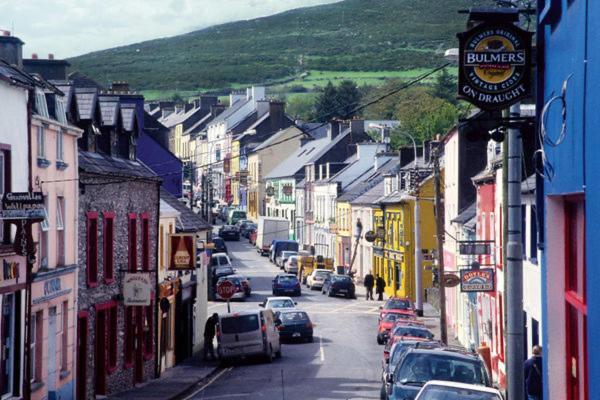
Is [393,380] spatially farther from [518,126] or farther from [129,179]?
[129,179]

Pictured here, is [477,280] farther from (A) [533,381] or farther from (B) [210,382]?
(A) [533,381]

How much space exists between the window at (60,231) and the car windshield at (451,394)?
12323mm

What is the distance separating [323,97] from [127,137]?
138m

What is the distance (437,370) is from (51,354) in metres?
9.60

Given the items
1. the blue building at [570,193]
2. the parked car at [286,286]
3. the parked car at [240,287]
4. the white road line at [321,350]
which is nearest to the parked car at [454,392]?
the blue building at [570,193]

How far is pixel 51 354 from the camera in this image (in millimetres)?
28891

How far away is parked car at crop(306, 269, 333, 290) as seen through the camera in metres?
78.4

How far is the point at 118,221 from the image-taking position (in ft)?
117

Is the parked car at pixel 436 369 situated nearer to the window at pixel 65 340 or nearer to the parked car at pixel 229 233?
the window at pixel 65 340

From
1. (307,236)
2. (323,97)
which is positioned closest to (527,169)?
(307,236)

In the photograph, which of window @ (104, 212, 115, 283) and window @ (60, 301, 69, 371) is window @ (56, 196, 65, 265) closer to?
window @ (60, 301, 69, 371)

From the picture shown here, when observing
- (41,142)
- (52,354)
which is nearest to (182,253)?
(52,354)

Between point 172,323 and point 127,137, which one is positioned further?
point 172,323

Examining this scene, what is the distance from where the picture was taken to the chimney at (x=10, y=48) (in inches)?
1191
